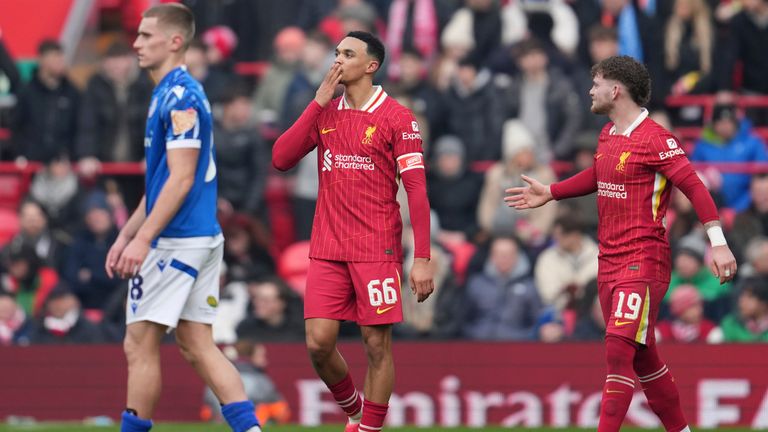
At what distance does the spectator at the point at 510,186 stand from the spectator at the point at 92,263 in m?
3.81

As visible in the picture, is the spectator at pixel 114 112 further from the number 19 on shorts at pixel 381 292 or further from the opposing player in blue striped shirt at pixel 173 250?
the number 19 on shorts at pixel 381 292

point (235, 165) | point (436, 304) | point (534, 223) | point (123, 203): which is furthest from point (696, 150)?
point (123, 203)

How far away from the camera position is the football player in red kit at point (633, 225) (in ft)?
30.2

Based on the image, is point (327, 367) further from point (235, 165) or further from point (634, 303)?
point (235, 165)

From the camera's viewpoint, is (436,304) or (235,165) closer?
(436,304)

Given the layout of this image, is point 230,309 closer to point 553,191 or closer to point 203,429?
point 203,429

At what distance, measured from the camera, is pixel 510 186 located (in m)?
16.3

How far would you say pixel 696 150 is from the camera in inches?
677

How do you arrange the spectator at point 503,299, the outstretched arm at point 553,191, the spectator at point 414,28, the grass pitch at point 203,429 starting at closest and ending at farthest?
the outstretched arm at point 553,191, the grass pitch at point 203,429, the spectator at point 503,299, the spectator at point 414,28

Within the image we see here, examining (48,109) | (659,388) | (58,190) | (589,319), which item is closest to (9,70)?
(48,109)

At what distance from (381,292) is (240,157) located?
25.7 feet

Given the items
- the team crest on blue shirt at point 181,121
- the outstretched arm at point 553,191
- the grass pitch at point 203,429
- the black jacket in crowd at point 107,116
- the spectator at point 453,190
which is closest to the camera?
the team crest on blue shirt at point 181,121

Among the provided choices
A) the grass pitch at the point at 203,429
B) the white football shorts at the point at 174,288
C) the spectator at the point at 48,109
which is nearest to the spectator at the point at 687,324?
the grass pitch at the point at 203,429

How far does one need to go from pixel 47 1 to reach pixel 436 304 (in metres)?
8.13
